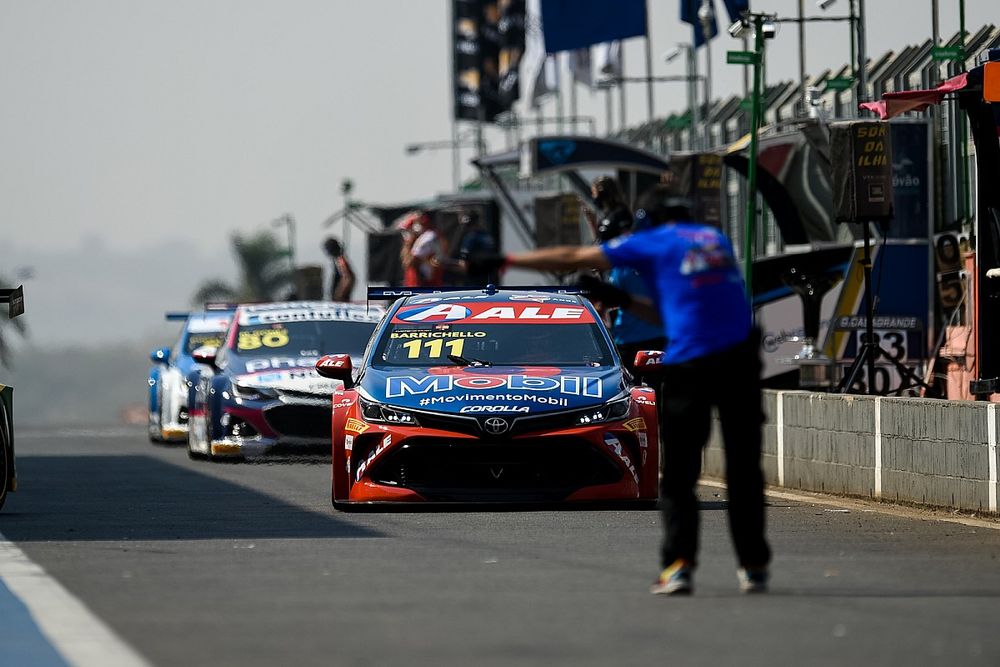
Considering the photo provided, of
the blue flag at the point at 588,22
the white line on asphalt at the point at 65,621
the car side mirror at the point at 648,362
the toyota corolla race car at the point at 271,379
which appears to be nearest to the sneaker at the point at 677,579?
the white line on asphalt at the point at 65,621

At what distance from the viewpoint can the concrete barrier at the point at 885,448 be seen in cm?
1432

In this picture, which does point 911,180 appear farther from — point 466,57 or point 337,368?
point 466,57

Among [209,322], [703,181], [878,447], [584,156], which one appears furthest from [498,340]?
[584,156]

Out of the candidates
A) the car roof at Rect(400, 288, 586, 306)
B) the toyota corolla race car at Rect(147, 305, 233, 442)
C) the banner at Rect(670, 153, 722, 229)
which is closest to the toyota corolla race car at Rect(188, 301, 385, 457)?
the toyota corolla race car at Rect(147, 305, 233, 442)

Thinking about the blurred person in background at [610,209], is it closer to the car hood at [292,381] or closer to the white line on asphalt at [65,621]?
the car hood at [292,381]

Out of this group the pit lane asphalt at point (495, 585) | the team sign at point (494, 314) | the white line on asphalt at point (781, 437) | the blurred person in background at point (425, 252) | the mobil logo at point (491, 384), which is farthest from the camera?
the blurred person in background at point (425, 252)

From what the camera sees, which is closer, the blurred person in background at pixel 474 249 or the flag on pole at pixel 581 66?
the blurred person in background at pixel 474 249

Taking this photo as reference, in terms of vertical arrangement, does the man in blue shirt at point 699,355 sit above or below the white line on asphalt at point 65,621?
above

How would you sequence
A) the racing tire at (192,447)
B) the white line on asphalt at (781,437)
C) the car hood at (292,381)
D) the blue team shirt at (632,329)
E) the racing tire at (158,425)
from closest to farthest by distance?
the white line on asphalt at (781,437) < the blue team shirt at (632,329) < the car hood at (292,381) < the racing tire at (192,447) < the racing tire at (158,425)

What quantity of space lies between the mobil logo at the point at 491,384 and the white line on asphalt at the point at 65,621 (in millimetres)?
3843

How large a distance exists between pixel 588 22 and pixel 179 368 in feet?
55.3

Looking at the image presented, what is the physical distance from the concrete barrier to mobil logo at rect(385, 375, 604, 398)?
3.74 ft

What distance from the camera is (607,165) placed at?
36688 millimetres

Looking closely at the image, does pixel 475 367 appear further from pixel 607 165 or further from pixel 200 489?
pixel 607 165
